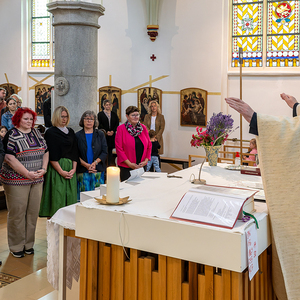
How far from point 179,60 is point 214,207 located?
24.9ft

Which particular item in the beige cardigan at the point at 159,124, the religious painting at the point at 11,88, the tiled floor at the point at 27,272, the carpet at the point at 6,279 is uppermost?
the religious painting at the point at 11,88

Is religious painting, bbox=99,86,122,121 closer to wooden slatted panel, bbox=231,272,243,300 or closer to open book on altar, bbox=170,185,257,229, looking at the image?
open book on altar, bbox=170,185,257,229

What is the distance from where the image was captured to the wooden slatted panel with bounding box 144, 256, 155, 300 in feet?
6.73

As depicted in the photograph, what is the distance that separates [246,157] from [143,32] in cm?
421

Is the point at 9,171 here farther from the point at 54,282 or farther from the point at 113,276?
the point at 113,276

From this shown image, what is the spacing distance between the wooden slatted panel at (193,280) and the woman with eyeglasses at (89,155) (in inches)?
129

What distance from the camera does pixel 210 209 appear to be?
196cm

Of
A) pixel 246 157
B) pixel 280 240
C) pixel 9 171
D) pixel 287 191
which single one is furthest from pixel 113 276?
pixel 246 157

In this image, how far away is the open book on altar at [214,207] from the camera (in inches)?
73.8

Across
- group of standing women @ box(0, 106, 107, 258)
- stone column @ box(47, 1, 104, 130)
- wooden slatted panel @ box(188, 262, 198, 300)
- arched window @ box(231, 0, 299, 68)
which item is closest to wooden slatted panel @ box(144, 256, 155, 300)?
wooden slatted panel @ box(188, 262, 198, 300)

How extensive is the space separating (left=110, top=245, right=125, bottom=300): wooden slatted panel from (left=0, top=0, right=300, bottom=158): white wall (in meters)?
6.95

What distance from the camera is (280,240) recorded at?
210 centimetres

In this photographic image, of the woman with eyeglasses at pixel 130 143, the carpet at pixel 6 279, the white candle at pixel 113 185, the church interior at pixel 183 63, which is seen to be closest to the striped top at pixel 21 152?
the carpet at pixel 6 279

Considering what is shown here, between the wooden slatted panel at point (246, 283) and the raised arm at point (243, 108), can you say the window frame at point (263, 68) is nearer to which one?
the raised arm at point (243, 108)
